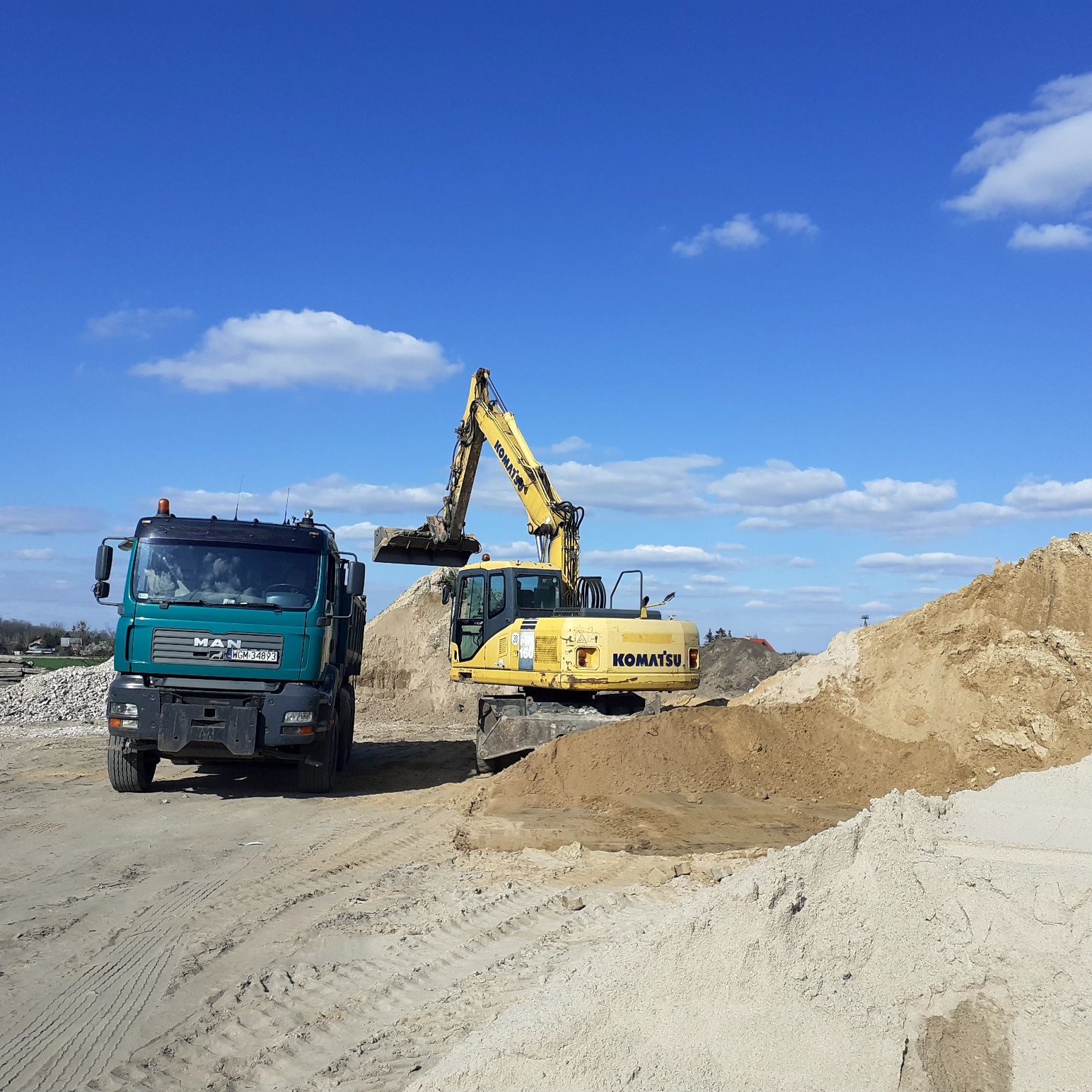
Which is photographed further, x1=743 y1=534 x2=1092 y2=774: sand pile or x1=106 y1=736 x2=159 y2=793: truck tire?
x1=106 y1=736 x2=159 y2=793: truck tire

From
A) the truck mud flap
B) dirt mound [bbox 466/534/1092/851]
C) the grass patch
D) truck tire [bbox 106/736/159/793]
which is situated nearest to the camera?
dirt mound [bbox 466/534/1092/851]

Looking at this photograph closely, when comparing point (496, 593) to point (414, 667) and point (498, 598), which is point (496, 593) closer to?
point (498, 598)

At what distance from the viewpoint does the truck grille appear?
10680 mm

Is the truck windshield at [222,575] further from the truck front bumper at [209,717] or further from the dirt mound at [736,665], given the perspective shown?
the dirt mound at [736,665]

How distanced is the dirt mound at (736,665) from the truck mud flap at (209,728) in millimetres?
16968

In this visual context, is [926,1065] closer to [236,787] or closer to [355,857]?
[355,857]

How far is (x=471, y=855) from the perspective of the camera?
27.7 ft

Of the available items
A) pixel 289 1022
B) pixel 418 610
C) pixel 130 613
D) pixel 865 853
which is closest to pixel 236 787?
pixel 130 613

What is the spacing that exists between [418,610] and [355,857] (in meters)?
18.5

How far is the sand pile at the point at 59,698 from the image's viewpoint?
67.6ft

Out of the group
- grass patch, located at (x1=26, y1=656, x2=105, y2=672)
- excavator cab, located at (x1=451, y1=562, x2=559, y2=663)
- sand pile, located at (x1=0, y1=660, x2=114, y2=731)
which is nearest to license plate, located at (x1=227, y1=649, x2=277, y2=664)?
excavator cab, located at (x1=451, y1=562, x2=559, y2=663)

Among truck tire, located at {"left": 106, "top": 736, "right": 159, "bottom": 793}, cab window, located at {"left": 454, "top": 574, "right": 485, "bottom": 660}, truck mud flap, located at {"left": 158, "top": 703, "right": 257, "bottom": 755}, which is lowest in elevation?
truck tire, located at {"left": 106, "top": 736, "right": 159, "bottom": 793}

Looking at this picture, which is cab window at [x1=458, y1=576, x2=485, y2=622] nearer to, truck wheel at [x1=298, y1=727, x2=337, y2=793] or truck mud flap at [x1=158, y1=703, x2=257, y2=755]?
truck wheel at [x1=298, y1=727, x2=337, y2=793]

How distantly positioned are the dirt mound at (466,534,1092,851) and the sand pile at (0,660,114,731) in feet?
42.6
